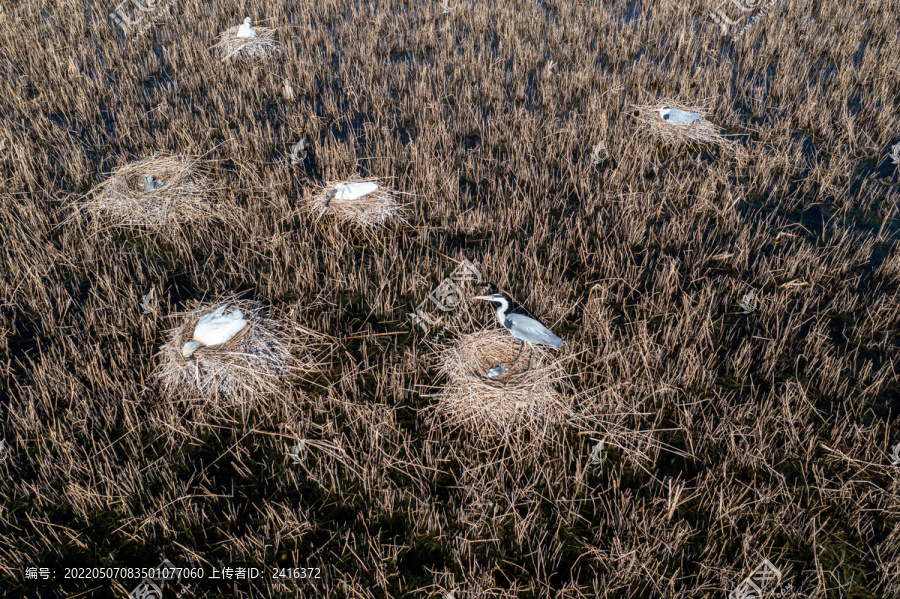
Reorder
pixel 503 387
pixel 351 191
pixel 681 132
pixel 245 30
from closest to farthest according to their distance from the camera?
pixel 503 387, pixel 351 191, pixel 681 132, pixel 245 30

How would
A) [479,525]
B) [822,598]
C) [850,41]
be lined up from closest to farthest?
[822,598], [479,525], [850,41]

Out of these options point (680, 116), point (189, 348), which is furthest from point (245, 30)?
point (680, 116)

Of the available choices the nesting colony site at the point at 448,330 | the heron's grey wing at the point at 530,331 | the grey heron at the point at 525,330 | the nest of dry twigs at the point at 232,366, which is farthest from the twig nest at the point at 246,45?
the heron's grey wing at the point at 530,331

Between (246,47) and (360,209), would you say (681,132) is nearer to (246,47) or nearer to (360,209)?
(360,209)

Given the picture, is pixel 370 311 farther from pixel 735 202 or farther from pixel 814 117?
pixel 814 117

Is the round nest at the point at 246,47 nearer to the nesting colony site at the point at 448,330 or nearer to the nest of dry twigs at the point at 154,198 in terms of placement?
the nesting colony site at the point at 448,330

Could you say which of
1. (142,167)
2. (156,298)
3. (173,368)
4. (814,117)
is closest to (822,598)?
(173,368)
